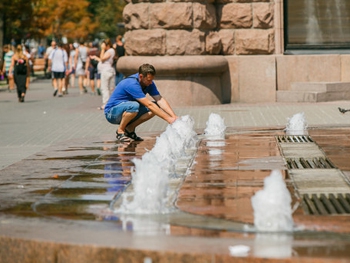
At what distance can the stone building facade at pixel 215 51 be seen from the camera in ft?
78.9

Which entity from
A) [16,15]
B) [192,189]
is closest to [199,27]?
[192,189]

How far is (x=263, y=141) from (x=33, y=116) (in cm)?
970

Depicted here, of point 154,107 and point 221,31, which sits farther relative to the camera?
point 221,31

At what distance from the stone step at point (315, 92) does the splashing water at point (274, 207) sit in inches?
661

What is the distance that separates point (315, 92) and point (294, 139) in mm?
9043

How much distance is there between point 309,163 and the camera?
38.9 ft

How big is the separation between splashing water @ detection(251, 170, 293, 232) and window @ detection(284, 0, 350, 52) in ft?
59.9

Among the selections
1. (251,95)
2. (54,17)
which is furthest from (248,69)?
(54,17)

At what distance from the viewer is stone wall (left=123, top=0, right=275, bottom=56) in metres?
24.1

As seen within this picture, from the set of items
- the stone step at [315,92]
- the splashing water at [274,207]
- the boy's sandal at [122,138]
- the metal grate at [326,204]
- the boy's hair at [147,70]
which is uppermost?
the boy's hair at [147,70]

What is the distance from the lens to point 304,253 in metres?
6.60

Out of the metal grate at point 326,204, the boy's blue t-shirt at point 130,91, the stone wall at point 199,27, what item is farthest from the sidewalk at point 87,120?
the metal grate at point 326,204

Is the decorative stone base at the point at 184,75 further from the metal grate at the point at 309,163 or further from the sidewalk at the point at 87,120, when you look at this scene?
the metal grate at the point at 309,163

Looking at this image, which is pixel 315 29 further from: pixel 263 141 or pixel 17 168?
pixel 17 168
